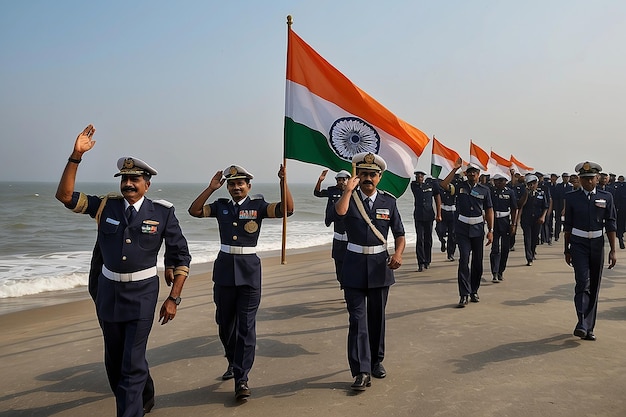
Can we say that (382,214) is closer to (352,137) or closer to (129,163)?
(352,137)

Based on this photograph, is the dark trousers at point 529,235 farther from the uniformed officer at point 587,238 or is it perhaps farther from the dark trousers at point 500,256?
the uniformed officer at point 587,238

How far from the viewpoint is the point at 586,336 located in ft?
19.9

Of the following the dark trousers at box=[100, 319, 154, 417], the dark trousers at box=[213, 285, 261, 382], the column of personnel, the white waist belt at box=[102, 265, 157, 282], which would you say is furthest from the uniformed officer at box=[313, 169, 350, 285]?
the dark trousers at box=[100, 319, 154, 417]

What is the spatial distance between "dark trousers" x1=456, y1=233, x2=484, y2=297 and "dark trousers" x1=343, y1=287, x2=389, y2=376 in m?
3.30

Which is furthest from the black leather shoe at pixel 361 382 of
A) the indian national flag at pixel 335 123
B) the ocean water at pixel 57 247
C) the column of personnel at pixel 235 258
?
the ocean water at pixel 57 247

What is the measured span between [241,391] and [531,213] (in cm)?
1030

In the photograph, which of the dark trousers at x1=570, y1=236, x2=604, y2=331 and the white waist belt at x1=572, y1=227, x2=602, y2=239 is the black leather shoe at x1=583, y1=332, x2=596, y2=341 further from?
the white waist belt at x1=572, y1=227, x2=602, y2=239

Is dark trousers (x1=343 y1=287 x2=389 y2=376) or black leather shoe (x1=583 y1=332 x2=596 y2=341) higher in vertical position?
dark trousers (x1=343 y1=287 x2=389 y2=376)

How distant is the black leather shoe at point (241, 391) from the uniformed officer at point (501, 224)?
7085 mm

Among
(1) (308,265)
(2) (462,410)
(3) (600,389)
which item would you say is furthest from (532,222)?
(2) (462,410)

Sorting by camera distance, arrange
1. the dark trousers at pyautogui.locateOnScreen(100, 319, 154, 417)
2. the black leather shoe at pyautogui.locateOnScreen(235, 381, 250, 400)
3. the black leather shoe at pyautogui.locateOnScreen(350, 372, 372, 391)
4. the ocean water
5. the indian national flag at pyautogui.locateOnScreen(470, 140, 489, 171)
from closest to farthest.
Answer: the dark trousers at pyautogui.locateOnScreen(100, 319, 154, 417) → the black leather shoe at pyautogui.locateOnScreen(235, 381, 250, 400) → the black leather shoe at pyautogui.locateOnScreen(350, 372, 372, 391) → the ocean water → the indian national flag at pyautogui.locateOnScreen(470, 140, 489, 171)

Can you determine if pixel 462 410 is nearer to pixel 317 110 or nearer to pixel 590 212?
pixel 590 212

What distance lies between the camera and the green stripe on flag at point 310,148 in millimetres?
6582

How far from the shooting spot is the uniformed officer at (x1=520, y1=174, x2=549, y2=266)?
12.4 m
